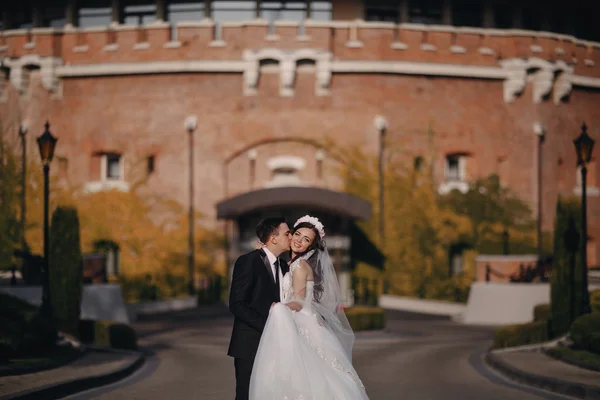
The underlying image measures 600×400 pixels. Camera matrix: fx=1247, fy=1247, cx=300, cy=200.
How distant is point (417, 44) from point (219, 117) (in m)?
7.25

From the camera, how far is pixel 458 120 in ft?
143

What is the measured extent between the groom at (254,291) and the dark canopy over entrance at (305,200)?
1123 inches

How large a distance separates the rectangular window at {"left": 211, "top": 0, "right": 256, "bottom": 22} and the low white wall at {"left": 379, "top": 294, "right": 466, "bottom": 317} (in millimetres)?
11154

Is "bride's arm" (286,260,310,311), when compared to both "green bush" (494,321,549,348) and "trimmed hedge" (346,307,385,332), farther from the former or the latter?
"trimmed hedge" (346,307,385,332)

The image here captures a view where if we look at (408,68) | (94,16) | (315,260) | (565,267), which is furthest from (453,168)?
(315,260)

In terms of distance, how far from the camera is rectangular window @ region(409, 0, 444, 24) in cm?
4456

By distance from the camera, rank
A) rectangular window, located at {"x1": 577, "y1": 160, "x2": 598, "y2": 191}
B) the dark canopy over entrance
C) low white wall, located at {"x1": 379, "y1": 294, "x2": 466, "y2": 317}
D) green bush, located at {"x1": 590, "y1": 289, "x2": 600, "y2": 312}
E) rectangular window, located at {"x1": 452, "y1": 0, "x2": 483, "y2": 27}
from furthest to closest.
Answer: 1. rectangular window, located at {"x1": 577, "y1": 160, "x2": 598, "y2": 191}
2. rectangular window, located at {"x1": 452, "y1": 0, "x2": 483, "y2": 27}
3. the dark canopy over entrance
4. low white wall, located at {"x1": 379, "y1": 294, "x2": 466, "y2": 317}
5. green bush, located at {"x1": 590, "y1": 289, "x2": 600, "y2": 312}

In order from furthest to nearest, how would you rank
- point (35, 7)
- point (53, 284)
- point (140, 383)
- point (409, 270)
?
point (35, 7), point (409, 270), point (53, 284), point (140, 383)

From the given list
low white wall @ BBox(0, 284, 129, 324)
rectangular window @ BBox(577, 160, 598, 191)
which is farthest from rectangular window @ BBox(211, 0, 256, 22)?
low white wall @ BBox(0, 284, 129, 324)

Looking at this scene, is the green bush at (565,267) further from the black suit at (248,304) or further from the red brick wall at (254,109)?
the red brick wall at (254,109)

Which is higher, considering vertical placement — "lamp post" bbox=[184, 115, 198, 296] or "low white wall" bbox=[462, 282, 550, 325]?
"lamp post" bbox=[184, 115, 198, 296]

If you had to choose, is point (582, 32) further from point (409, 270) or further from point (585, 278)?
point (585, 278)

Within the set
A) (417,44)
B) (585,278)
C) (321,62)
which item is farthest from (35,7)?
(585,278)

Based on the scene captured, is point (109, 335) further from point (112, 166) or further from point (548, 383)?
point (112, 166)
